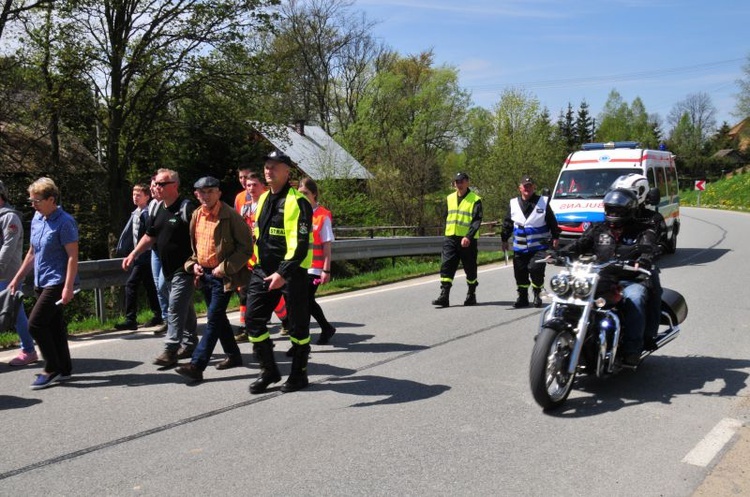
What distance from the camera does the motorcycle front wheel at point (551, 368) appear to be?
485 cm

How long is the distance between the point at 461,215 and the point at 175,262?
4.61 m

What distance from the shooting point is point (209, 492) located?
3.72 metres

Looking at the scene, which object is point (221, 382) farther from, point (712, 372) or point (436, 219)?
point (436, 219)

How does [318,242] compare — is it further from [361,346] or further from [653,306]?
[653,306]

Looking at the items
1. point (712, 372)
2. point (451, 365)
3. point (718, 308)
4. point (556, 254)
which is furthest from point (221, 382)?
point (718, 308)

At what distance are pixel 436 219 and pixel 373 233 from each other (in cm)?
760

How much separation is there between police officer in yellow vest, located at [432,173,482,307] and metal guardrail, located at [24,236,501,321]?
3466 mm

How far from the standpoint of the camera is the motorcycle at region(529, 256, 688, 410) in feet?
16.2

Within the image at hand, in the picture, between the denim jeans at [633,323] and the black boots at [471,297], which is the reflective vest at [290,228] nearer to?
the denim jeans at [633,323]

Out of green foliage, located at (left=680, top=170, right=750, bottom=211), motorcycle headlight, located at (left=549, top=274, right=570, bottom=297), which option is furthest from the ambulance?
green foliage, located at (left=680, top=170, right=750, bottom=211)

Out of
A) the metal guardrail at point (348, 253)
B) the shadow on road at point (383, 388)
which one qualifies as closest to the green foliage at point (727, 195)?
the metal guardrail at point (348, 253)

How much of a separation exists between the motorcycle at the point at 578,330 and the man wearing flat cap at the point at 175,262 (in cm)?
337

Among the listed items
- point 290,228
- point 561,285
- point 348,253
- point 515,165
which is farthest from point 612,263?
point 515,165

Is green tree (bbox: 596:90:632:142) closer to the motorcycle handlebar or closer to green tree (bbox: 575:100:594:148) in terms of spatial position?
green tree (bbox: 575:100:594:148)
